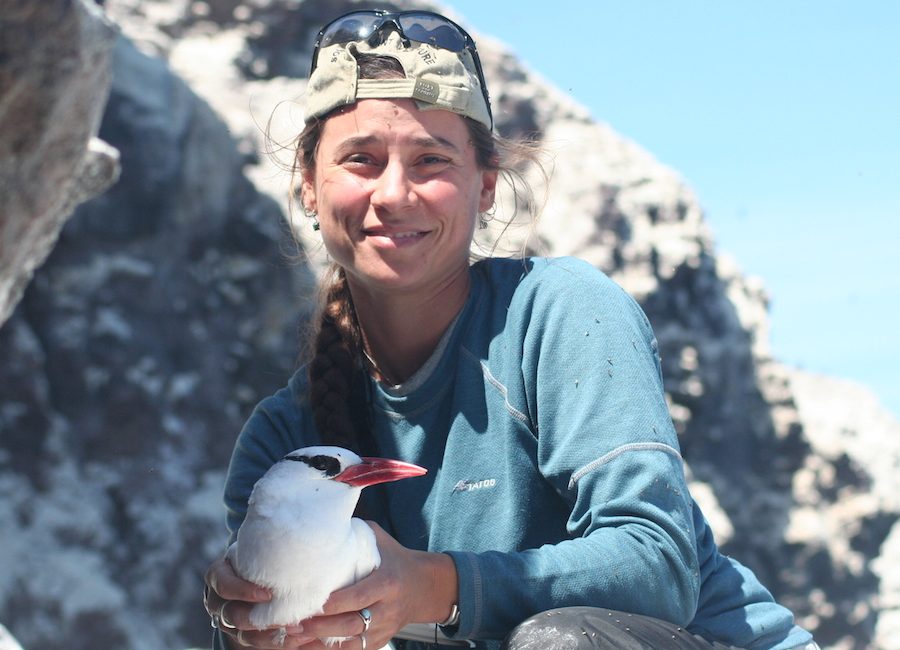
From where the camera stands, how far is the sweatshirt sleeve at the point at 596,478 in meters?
1.56

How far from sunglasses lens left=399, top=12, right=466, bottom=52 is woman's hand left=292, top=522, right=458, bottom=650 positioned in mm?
883

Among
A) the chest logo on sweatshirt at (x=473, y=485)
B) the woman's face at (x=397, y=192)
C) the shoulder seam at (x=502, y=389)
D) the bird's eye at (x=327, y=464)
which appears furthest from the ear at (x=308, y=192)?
the bird's eye at (x=327, y=464)

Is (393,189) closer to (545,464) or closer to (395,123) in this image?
(395,123)

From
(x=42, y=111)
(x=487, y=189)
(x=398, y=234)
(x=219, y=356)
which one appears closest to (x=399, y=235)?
(x=398, y=234)

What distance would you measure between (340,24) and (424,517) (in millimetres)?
885

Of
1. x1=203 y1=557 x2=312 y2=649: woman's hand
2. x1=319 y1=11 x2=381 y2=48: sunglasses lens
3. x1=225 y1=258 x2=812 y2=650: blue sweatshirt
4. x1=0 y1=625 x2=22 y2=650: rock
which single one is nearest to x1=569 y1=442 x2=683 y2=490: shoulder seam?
x1=225 y1=258 x2=812 y2=650: blue sweatshirt

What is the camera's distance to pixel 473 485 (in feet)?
6.08

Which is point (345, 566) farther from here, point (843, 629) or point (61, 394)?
point (843, 629)

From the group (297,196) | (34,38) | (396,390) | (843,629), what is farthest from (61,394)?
(843,629)

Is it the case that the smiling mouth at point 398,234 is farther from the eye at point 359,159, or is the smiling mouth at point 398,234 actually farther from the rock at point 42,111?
the rock at point 42,111

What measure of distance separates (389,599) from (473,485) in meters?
0.37

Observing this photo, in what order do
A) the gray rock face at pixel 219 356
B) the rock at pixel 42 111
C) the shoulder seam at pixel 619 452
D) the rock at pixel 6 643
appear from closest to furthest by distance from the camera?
the shoulder seam at pixel 619 452, the rock at pixel 6 643, the rock at pixel 42 111, the gray rock face at pixel 219 356

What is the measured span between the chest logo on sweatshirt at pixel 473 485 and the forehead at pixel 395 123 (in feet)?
1.85

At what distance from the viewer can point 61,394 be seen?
764cm
